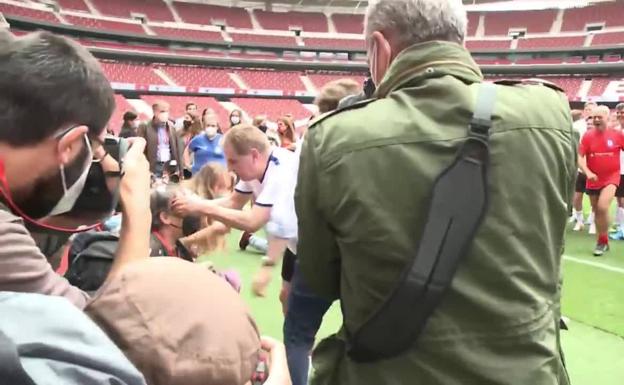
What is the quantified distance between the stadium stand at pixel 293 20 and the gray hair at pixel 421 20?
162 ft

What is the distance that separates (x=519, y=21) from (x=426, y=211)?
51.8m

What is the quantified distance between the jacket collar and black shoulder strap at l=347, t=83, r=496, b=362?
0.53 ft

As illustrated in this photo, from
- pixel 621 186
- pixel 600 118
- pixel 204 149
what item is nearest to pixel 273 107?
pixel 204 149

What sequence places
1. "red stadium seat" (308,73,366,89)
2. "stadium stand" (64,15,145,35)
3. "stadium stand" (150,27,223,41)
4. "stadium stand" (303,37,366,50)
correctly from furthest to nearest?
"stadium stand" (303,37,366,50) → "red stadium seat" (308,73,366,89) → "stadium stand" (150,27,223,41) → "stadium stand" (64,15,145,35)

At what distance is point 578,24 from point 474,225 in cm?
5109

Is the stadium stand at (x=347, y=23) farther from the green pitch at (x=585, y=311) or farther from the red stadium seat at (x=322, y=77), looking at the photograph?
the green pitch at (x=585, y=311)

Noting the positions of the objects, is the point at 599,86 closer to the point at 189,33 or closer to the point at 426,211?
the point at 189,33

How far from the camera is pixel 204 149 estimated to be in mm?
10117

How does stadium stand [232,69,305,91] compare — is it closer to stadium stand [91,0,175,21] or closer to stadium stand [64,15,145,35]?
stadium stand [64,15,145,35]

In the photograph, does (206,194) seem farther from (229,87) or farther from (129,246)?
(229,87)

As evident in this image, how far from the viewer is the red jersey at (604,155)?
9.41 metres

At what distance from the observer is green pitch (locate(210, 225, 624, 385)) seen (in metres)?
4.59

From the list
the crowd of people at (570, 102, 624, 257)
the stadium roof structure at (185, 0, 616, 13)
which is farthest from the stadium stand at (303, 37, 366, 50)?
the crowd of people at (570, 102, 624, 257)

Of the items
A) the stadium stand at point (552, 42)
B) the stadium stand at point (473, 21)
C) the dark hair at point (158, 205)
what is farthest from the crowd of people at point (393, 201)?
the stadium stand at point (473, 21)
